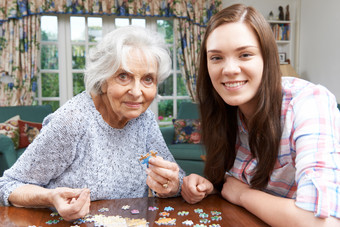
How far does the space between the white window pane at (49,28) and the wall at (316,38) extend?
10.3ft

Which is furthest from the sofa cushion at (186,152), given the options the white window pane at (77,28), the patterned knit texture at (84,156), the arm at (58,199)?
the arm at (58,199)

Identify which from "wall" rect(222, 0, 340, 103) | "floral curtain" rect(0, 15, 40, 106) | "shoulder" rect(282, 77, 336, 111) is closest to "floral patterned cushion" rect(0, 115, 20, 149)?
"floral curtain" rect(0, 15, 40, 106)

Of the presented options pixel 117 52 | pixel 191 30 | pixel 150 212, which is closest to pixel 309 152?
pixel 150 212

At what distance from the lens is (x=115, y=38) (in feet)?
4.37

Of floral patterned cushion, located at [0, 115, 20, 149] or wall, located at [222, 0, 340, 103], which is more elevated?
wall, located at [222, 0, 340, 103]

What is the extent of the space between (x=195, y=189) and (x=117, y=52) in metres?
0.64

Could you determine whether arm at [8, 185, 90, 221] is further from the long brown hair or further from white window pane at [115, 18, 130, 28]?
white window pane at [115, 18, 130, 28]

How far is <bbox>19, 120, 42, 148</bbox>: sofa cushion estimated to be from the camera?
14.2 ft

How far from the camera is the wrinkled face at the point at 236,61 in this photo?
1.08m

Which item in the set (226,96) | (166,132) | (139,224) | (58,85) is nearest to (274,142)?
(226,96)

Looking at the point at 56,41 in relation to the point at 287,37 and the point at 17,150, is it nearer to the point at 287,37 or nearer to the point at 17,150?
the point at 17,150

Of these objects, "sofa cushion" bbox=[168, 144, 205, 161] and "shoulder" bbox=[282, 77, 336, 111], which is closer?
"shoulder" bbox=[282, 77, 336, 111]

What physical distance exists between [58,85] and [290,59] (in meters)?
4.41

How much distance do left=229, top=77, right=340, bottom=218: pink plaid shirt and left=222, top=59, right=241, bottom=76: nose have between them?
8.9 inches
